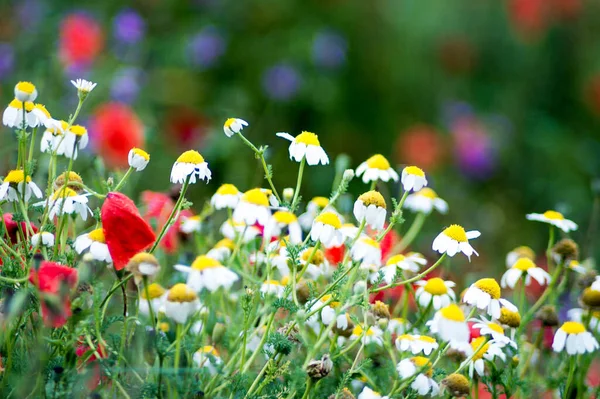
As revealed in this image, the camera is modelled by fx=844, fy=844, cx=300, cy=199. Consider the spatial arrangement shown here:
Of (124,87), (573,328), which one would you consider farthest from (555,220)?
(124,87)

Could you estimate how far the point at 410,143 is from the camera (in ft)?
9.39

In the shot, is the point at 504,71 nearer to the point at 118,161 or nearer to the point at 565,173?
the point at 565,173

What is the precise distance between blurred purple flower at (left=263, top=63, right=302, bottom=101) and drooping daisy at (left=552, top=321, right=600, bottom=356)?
186cm

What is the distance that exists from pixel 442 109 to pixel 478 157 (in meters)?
0.30

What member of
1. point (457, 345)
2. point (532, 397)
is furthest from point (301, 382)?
point (532, 397)

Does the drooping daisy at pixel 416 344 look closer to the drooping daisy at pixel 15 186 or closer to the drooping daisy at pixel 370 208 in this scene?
the drooping daisy at pixel 370 208

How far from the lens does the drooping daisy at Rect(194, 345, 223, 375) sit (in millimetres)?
873

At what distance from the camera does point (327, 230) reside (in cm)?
86

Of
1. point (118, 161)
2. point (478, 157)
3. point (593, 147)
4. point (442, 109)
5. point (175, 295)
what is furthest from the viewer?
point (442, 109)

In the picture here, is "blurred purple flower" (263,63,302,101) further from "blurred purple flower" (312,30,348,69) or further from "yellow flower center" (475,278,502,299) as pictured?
"yellow flower center" (475,278,502,299)

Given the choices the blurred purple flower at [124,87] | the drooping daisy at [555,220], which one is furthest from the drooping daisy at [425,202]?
the blurred purple flower at [124,87]

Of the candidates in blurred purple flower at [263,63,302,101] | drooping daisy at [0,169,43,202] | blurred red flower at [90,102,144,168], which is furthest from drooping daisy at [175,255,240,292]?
blurred purple flower at [263,63,302,101]

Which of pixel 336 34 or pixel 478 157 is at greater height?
pixel 336 34

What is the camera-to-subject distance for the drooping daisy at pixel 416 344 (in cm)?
91
